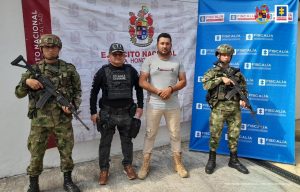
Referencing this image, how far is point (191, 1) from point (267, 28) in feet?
4.38

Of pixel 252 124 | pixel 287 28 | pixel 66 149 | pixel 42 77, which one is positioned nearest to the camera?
pixel 42 77

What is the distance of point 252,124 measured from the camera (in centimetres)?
489

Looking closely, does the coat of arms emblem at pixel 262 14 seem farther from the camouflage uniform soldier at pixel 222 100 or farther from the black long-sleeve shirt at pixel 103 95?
the black long-sleeve shirt at pixel 103 95

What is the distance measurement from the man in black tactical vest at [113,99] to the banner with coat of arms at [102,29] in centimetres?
70

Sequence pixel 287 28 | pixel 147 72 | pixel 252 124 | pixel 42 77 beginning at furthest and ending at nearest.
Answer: pixel 252 124, pixel 287 28, pixel 147 72, pixel 42 77

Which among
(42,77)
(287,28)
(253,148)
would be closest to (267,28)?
(287,28)

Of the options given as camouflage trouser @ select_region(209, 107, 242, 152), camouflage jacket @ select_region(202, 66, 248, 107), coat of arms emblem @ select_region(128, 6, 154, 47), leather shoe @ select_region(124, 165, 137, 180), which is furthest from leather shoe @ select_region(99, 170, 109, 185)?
coat of arms emblem @ select_region(128, 6, 154, 47)

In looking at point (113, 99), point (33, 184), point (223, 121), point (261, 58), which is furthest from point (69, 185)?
point (261, 58)

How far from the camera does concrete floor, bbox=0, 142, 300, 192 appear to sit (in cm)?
386

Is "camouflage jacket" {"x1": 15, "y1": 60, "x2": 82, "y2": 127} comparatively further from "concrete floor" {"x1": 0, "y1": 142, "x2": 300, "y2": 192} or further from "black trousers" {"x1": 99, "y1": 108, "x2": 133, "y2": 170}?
"concrete floor" {"x1": 0, "y1": 142, "x2": 300, "y2": 192}

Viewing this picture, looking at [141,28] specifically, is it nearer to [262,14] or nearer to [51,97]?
[262,14]

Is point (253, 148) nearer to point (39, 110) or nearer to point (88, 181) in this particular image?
point (88, 181)

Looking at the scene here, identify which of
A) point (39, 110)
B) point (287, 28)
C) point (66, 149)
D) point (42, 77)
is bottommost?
point (66, 149)

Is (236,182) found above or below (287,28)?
below
